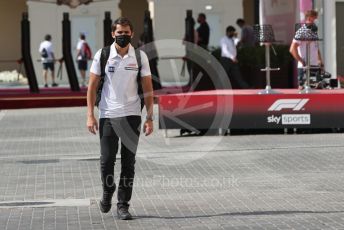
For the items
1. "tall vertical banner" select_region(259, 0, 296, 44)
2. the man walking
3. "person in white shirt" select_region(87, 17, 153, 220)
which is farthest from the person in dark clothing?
"person in white shirt" select_region(87, 17, 153, 220)

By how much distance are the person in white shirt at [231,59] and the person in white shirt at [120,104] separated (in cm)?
1360

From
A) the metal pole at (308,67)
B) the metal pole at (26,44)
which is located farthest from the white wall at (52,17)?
the metal pole at (308,67)

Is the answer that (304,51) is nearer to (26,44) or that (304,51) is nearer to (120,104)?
(120,104)

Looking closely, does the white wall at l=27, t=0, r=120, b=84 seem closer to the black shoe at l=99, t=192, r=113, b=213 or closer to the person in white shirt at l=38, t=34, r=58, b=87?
the person in white shirt at l=38, t=34, r=58, b=87

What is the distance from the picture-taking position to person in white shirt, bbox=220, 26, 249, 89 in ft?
75.3

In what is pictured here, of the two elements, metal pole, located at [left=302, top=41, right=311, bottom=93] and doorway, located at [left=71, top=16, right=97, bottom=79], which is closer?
metal pole, located at [left=302, top=41, right=311, bottom=93]

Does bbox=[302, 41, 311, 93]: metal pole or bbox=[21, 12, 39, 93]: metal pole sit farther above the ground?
bbox=[21, 12, 39, 93]: metal pole

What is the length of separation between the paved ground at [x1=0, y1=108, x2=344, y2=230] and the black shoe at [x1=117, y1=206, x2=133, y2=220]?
85mm

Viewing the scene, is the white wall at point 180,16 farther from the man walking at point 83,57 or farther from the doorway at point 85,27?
the man walking at point 83,57

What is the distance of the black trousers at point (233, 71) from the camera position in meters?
23.1

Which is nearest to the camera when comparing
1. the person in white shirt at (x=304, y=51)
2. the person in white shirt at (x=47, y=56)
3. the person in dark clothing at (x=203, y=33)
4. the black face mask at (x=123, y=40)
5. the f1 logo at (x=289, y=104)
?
the black face mask at (x=123, y=40)

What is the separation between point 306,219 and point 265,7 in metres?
17.0

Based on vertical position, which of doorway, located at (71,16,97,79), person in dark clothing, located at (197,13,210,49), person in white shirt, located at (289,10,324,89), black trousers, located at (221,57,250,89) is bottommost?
black trousers, located at (221,57,250,89)

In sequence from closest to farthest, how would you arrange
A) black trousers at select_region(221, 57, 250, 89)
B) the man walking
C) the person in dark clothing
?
black trousers at select_region(221, 57, 250, 89), the person in dark clothing, the man walking
